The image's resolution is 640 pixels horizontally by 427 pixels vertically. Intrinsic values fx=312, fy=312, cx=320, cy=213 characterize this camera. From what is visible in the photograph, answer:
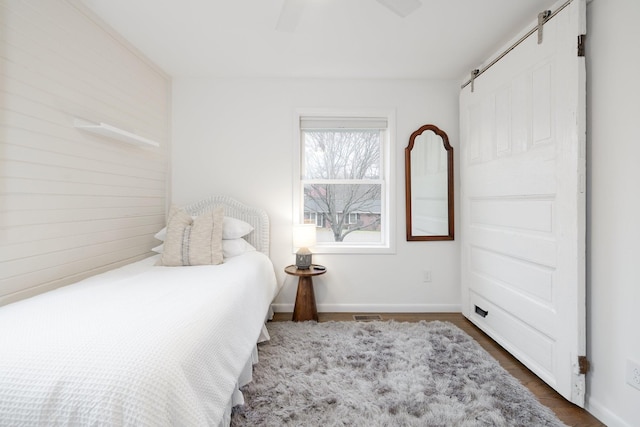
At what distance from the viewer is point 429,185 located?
10.5ft

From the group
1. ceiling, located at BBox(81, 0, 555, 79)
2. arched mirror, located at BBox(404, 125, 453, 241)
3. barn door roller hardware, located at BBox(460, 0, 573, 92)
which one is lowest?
arched mirror, located at BBox(404, 125, 453, 241)

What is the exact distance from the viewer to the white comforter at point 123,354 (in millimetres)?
865

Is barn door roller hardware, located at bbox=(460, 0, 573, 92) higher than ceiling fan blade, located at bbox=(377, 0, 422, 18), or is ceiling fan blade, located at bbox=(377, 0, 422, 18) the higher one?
barn door roller hardware, located at bbox=(460, 0, 573, 92)

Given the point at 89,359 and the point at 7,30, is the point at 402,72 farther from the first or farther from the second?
the point at 89,359

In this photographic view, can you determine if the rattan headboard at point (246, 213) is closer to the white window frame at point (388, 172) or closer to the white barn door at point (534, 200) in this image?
the white window frame at point (388, 172)

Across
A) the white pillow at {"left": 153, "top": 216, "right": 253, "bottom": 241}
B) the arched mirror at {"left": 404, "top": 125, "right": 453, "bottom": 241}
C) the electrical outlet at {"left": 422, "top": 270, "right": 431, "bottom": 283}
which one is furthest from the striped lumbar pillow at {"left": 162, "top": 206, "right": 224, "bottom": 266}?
the electrical outlet at {"left": 422, "top": 270, "right": 431, "bottom": 283}

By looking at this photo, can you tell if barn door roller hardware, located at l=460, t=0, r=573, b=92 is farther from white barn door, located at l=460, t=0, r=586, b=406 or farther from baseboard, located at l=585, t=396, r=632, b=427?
baseboard, located at l=585, t=396, r=632, b=427

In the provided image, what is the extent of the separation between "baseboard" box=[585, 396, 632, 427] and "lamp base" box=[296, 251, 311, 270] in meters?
2.11

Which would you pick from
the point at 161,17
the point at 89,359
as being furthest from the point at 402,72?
the point at 89,359

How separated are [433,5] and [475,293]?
2.37 m

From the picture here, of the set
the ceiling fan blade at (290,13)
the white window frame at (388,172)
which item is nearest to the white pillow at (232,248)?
the white window frame at (388,172)

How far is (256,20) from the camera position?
7.18ft

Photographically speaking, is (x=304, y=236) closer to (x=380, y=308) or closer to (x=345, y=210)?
(x=345, y=210)

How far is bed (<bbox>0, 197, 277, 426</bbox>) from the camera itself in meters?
0.87
